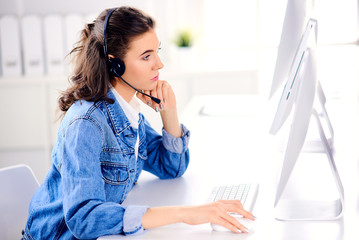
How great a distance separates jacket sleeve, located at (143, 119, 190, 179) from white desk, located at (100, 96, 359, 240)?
0.03 m

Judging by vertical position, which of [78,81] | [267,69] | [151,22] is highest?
[151,22]

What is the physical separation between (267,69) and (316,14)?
2.46m

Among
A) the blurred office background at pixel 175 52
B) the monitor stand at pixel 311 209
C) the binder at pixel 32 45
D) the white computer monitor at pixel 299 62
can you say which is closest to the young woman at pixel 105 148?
the monitor stand at pixel 311 209

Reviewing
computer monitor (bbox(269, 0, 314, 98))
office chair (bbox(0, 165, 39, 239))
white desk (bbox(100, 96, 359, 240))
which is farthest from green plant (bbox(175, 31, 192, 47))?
office chair (bbox(0, 165, 39, 239))

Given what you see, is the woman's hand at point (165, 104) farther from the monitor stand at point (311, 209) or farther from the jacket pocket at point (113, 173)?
the monitor stand at point (311, 209)

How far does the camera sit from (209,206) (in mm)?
1137

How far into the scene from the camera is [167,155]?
1.55m

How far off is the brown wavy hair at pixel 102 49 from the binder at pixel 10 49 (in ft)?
7.35

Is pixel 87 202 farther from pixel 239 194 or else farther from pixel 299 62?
pixel 299 62

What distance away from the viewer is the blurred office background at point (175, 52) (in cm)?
344

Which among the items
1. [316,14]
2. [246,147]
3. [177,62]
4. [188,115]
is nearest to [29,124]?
[177,62]

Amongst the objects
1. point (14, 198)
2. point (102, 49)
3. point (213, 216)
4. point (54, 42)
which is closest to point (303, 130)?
point (213, 216)

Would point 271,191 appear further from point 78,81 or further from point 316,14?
point 78,81

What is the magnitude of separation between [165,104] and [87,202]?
514 millimetres
